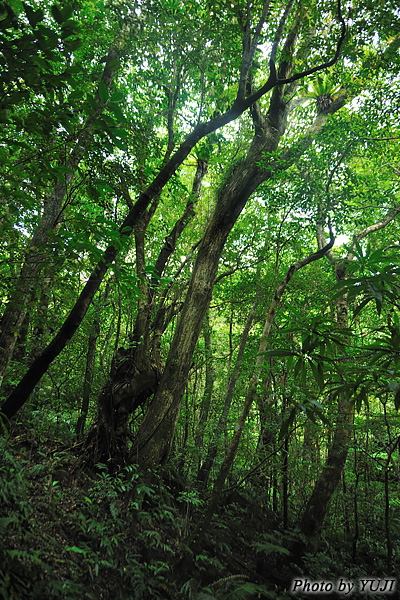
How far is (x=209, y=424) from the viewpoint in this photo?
7.12 meters

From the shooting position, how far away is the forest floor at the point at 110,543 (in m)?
2.15

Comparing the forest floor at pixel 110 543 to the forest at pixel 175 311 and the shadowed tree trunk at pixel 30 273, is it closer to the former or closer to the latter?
the forest at pixel 175 311

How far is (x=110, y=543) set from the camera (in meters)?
2.87

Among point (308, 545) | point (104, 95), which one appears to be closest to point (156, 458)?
point (308, 545)

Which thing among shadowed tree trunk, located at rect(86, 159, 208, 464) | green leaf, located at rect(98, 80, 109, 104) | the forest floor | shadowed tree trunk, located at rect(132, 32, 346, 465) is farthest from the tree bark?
green leaf, located at rect(98, 80, 109, 104)

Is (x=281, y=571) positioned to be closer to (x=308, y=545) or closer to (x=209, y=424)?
(x=308, y=545)

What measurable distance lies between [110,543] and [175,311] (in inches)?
160

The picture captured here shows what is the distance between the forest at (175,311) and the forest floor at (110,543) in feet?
0.08

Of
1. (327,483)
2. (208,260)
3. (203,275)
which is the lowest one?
(327,483)

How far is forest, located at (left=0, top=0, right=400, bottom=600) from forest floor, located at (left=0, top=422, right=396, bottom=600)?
0.08 feet

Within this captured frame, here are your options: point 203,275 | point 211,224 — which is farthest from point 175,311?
point 211,224

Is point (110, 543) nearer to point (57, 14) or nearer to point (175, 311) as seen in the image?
point (57, 14)

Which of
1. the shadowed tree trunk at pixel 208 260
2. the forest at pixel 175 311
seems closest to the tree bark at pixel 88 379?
the forest at pixel 175 311

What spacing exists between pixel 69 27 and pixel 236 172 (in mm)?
4899
